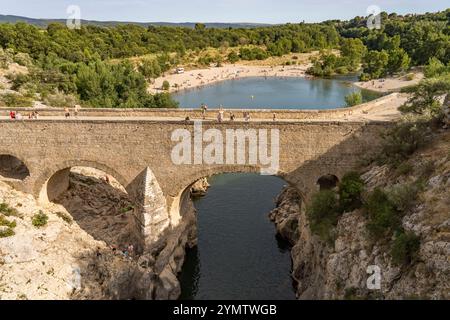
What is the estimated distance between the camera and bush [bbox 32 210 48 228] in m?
27.5

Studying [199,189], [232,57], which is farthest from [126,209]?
[232,57]

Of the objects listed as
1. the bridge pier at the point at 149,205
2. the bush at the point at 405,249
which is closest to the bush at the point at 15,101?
the bridge pier at the point at 149,205

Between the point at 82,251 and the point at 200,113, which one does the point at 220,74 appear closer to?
the point at 200,113

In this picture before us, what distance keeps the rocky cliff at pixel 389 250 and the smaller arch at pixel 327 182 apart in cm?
276

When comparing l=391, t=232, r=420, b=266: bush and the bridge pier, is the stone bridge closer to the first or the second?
the bridge pier

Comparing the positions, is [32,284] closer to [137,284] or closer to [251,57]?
[137,284]

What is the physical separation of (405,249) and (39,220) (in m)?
22.4

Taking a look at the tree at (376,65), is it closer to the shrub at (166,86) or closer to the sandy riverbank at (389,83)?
the sandy riverbank at (389,83)

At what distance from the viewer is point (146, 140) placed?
2731 centimetres

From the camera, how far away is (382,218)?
819 inches

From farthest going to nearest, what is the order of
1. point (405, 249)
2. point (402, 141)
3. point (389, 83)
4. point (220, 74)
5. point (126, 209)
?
point (220, 74)
point (389, 83)
point (126, 209)
point (402, 141)
point (405, 249)

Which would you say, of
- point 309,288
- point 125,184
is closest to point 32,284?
point 125,184

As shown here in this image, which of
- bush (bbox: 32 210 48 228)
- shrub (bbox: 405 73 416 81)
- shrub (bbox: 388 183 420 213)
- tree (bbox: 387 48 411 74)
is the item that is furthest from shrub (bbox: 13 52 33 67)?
tree (bbox: 387 48 411 74)

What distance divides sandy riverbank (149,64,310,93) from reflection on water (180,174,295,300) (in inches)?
2348
